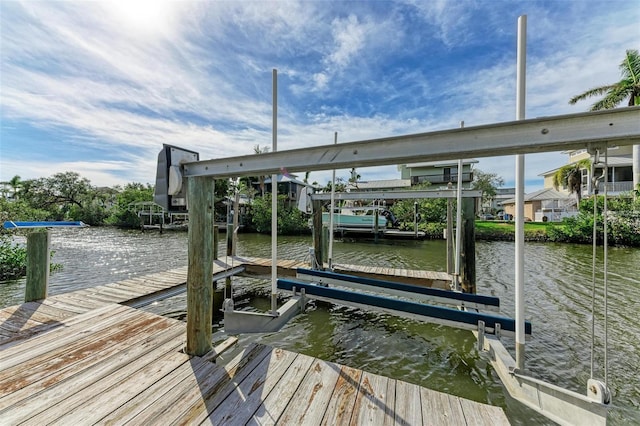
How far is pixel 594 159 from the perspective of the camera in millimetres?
1461

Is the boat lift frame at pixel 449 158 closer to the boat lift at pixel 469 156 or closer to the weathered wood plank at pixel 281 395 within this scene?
the boat lift at pixel 469 156

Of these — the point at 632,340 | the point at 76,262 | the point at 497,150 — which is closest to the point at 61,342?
the point at 497,150

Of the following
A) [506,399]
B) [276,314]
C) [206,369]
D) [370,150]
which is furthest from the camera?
[276,314]

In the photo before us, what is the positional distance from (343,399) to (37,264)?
17.1 feet

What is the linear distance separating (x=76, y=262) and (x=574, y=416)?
1470 cm

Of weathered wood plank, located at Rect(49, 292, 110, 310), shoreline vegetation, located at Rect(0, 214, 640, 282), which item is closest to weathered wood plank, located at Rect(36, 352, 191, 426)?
weathered wood plank, located at Rect(49, 292, 110, 310)

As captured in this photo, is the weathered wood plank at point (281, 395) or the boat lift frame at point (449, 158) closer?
the boat lift frame at point (449, 158)

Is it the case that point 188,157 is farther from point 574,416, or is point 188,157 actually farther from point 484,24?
point 484,24

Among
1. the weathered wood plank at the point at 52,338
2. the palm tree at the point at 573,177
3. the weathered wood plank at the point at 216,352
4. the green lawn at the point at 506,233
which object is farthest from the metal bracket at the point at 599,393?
the palm tree at the point at 573,177

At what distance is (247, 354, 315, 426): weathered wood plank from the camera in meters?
1.92

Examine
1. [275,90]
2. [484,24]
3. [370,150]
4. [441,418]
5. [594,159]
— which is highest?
[484,24]

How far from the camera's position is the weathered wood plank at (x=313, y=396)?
6.37ft

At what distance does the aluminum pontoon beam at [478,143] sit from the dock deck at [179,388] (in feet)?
6.20

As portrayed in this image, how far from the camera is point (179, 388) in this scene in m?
2.20
